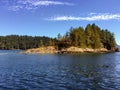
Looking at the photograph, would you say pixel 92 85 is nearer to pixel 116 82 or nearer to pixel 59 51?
pixel 116 82

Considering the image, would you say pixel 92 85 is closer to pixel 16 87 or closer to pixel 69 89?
pixel 69 89

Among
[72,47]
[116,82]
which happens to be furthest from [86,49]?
[116,82]

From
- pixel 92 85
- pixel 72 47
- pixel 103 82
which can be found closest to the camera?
pixel 92 85

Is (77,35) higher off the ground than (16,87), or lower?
higher

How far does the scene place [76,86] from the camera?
41469 millimetres

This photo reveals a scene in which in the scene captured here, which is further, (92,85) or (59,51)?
(59,51)

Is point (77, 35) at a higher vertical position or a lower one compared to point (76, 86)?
higher

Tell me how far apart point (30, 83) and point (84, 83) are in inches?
369

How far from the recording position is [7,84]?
1714 inches

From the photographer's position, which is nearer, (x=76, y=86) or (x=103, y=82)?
(x=76, y=86)

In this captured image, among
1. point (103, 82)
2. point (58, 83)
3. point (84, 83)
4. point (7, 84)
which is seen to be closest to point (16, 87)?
point (7, 84)

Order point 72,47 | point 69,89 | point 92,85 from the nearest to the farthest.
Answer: point 69,89 → point 92,85 → point 72,47

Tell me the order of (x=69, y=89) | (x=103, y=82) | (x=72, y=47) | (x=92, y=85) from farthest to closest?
(x=72, y=47), (x=103, y=82), (x=92, y=85), (x=69, y=89)

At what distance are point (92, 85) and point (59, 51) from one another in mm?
154274
